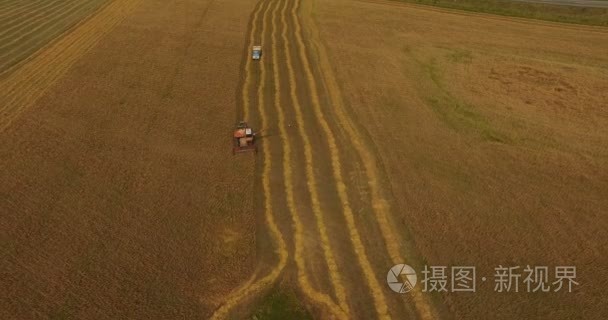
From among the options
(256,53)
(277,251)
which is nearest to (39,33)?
(256,53)

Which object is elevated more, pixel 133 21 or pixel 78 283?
pixel 133 21

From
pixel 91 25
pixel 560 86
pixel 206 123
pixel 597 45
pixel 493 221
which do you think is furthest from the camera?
pixel 91 25

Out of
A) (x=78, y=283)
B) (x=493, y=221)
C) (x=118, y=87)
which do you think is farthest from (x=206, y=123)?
(x=493, y=221)

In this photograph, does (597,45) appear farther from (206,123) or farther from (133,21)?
(133,21)

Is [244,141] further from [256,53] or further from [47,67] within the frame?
[47,67]

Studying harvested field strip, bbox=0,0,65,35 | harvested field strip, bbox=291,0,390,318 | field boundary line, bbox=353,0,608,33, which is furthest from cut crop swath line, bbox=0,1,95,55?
field boundary line, bbox=353,0,608,33

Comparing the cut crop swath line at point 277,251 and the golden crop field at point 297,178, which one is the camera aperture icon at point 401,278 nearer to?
the golden crop field at point 297,178
